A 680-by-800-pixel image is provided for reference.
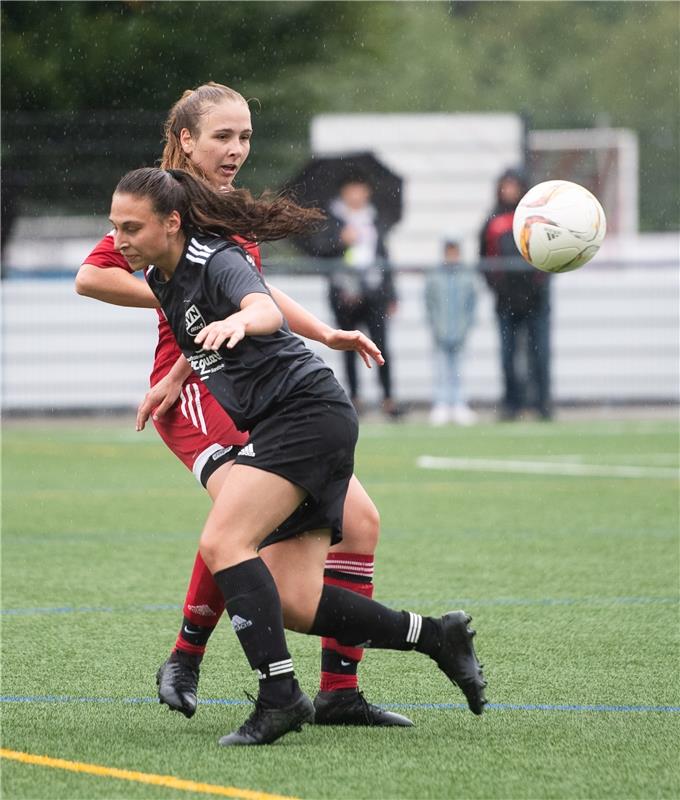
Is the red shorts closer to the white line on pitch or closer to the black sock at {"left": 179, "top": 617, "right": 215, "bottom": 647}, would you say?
the black sock at {"left": 179, "top": 617, "right": 215, "bottom": 647}

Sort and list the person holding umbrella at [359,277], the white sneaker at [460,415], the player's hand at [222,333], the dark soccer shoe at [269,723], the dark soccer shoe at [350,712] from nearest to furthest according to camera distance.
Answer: the player's hand at [222,333] < the dark soccer shoe at [269,723] < the dark soccer shoe at [350,712] < the white sneaker at [460,415] < the person holding umbrella at [359,277]

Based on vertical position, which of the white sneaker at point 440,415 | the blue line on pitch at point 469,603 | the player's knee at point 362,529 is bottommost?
the white sneaker at point 440,415

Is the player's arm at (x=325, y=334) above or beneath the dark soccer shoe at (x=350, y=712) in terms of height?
above

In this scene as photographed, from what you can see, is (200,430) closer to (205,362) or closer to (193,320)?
(205,362)

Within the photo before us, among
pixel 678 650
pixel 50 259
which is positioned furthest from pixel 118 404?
pixel 678 650

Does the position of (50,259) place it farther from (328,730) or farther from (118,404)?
(328,730)

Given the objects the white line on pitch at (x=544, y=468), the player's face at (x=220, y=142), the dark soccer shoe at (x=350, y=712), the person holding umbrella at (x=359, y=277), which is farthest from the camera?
the person holding umbrella at (x=359, y=277)

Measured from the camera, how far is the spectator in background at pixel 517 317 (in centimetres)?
1669

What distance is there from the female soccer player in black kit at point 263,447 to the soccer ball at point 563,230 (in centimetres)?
122

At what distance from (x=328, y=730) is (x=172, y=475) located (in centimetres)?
745

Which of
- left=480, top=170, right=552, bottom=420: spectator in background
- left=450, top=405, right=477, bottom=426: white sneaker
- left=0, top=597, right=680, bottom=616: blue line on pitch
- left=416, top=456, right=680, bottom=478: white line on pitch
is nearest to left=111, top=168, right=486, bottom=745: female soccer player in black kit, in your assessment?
left=0, top=597, right=680, bottom=616: blue line on pitch

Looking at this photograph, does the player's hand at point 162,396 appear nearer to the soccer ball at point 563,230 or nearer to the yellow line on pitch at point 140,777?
the yellow line on pitch at point 140,777

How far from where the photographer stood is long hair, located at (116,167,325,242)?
4.36 meters

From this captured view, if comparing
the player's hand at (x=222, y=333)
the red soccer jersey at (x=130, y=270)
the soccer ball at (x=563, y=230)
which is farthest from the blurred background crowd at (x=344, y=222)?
the player's hand at (x=222, y=333)
